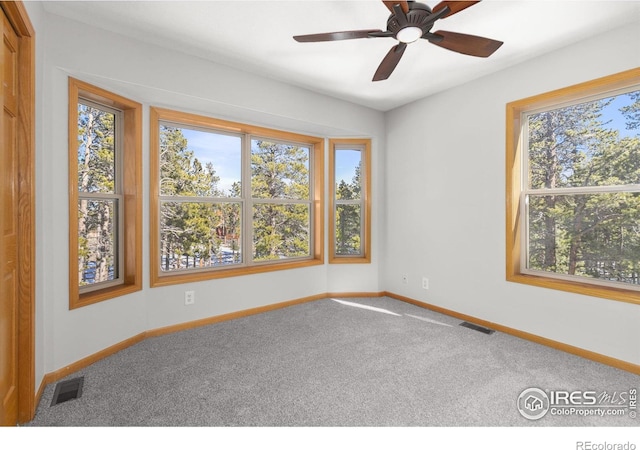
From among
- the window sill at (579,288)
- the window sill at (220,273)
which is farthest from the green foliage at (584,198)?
the window sill at (220,273)

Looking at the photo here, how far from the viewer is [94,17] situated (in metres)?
2.17

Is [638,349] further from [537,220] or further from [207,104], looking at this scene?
[207,104]

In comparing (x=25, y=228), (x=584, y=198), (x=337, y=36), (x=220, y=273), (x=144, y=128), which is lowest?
(x=220, y=273)

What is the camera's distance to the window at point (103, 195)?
2.26 m

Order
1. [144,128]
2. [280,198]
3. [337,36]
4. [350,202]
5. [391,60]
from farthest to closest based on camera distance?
[350,202]
[280,198]
[144,128]
[391,60]
[337,36]

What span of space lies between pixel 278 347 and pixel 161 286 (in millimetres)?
1328

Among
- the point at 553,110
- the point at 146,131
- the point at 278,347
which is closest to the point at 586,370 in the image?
the point at 553,110

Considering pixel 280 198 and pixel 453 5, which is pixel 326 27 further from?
pixel 280 198

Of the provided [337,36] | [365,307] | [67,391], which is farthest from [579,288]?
[67,391]

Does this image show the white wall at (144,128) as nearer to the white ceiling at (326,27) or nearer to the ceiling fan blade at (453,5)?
the white ceiling at (326,27)

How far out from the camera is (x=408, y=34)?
180 centimetres

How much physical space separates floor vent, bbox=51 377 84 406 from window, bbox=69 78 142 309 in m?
0.53


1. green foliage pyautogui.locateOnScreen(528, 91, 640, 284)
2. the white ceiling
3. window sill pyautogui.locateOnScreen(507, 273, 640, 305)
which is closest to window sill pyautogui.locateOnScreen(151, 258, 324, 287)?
the white ceiling

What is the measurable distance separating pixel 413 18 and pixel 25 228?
245 centimetres
